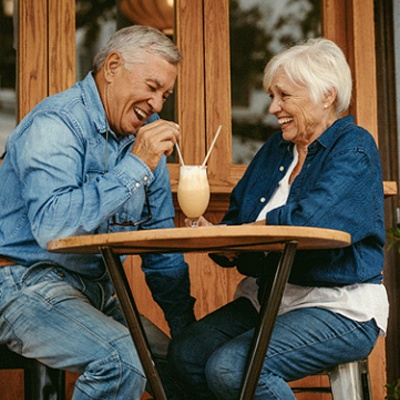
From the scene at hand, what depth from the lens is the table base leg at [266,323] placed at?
1884mm

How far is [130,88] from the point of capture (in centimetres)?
244

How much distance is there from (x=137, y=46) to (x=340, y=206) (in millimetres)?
781

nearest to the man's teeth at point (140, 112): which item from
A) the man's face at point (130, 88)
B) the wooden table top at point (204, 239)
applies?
the man's face at point (130, 88)

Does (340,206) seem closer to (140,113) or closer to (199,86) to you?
(140,113)

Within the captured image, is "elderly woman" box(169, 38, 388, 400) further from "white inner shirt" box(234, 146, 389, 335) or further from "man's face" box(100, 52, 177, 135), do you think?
"man's face" box(100, 52, 177, 135)

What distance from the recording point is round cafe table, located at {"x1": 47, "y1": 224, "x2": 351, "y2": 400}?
5.71 feet

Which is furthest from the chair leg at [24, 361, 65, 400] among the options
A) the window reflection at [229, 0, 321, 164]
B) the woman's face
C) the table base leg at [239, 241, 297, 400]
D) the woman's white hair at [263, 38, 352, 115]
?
the window reflection at [229, 0, 321, 164]

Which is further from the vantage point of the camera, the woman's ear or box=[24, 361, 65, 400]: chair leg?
the woman's ear

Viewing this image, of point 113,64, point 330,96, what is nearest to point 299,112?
point 330,96

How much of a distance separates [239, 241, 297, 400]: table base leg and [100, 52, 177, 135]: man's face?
2.52 ft

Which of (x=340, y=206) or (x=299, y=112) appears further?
(x=299, y=112)

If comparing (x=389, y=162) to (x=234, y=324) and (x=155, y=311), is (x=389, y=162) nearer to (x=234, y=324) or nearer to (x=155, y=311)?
(x=155, y=311)

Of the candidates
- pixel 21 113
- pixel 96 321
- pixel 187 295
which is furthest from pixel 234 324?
pixel 21 113

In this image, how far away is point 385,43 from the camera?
161 inches
